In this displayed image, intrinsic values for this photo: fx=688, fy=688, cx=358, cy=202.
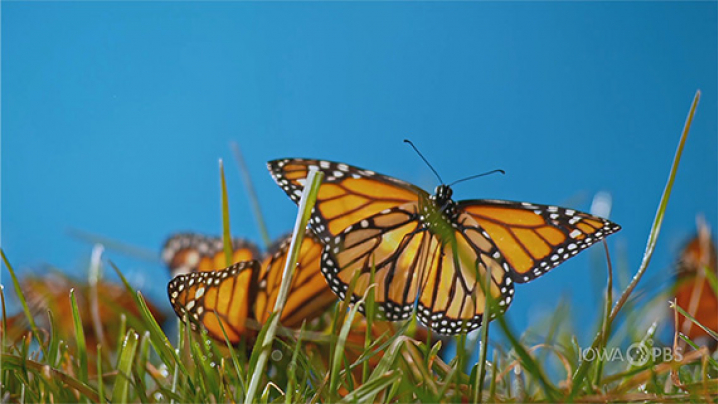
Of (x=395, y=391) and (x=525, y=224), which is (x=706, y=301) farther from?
(x=395, y=391)

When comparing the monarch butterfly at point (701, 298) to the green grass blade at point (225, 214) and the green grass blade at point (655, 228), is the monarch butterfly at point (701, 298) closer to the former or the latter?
the green grass blade at point (655, 228)

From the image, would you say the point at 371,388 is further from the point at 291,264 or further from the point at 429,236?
the point at 429,236

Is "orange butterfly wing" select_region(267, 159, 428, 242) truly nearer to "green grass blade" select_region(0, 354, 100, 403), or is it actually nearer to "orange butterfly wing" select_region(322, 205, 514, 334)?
"orange butterfly wing" select_region(322, 205, 514, 334)

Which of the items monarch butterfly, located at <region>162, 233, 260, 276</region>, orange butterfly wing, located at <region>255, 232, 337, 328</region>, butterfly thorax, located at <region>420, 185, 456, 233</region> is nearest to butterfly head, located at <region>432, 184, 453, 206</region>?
butterfly thorax, located at <region>420, 185, 456, 233</region>

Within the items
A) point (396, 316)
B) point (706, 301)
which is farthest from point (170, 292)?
point (706, 301)

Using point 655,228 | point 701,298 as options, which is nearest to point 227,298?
point 655,228
